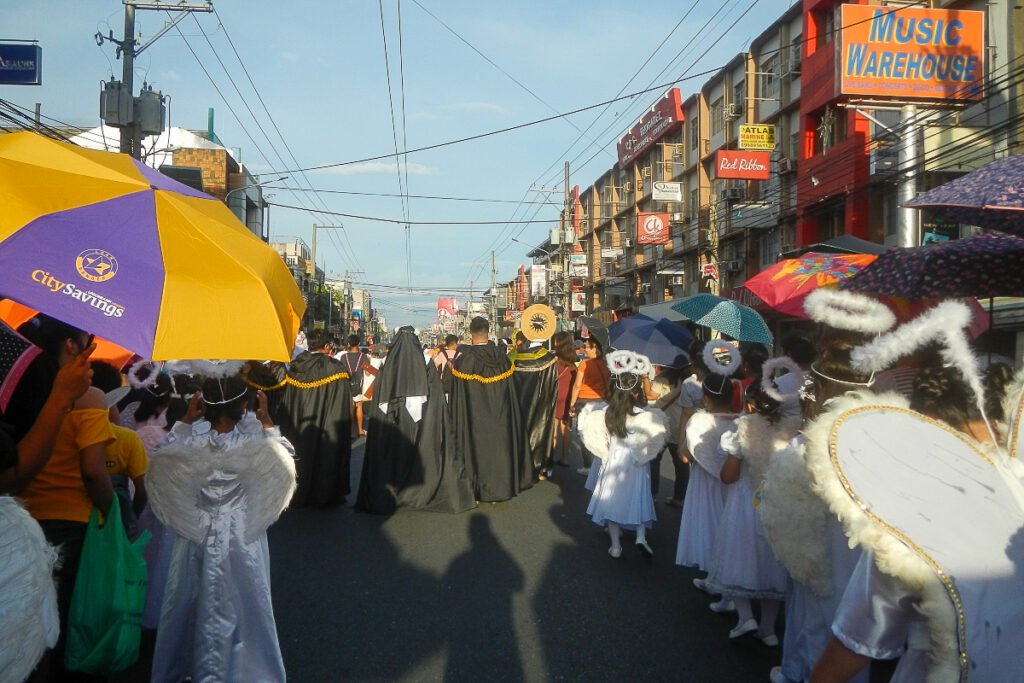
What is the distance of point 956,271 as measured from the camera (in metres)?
3.72

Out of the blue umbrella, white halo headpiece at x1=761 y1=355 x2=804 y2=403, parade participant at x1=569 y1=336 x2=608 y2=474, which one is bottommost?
parade participant at x1=569 y1=336 x2=608 y2=474

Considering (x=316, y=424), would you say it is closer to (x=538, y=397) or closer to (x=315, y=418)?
(x=315, y=418)

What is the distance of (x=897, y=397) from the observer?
2.27m

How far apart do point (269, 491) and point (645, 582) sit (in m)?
3.09

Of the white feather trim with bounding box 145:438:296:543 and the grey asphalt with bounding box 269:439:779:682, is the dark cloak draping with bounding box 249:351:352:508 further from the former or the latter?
the white feather trim with bounding box 145:438:296:543

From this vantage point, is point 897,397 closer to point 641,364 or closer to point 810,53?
point 641,364

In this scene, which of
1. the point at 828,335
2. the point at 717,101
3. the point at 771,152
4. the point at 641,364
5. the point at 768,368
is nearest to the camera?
the point at 828,335

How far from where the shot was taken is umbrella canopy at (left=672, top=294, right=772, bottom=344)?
284 inches

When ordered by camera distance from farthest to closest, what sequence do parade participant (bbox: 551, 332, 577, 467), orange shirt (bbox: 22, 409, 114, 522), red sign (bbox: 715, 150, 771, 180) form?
red sign (bbox: 715, 150, 771, 180)
parade participant (bbox: 551, 332, 577, 467)
orange shirt (bbox: 22, 409, 114, 522)

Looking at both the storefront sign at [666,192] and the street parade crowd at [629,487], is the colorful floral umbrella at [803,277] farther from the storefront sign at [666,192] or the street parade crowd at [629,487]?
the storefront sign at [666,192]

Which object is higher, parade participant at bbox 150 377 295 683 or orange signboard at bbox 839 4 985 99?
orange signboard at bbox 839 4 985 99

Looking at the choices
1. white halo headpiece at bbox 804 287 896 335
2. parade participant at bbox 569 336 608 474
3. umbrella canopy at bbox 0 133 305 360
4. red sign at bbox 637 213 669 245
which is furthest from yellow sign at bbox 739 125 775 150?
umbrella canopy at bbox 0 133 305 360

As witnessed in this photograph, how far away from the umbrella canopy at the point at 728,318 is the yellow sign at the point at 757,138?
2087 cm

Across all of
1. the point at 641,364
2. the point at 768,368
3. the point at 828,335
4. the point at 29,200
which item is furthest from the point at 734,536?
the point at 29,200
